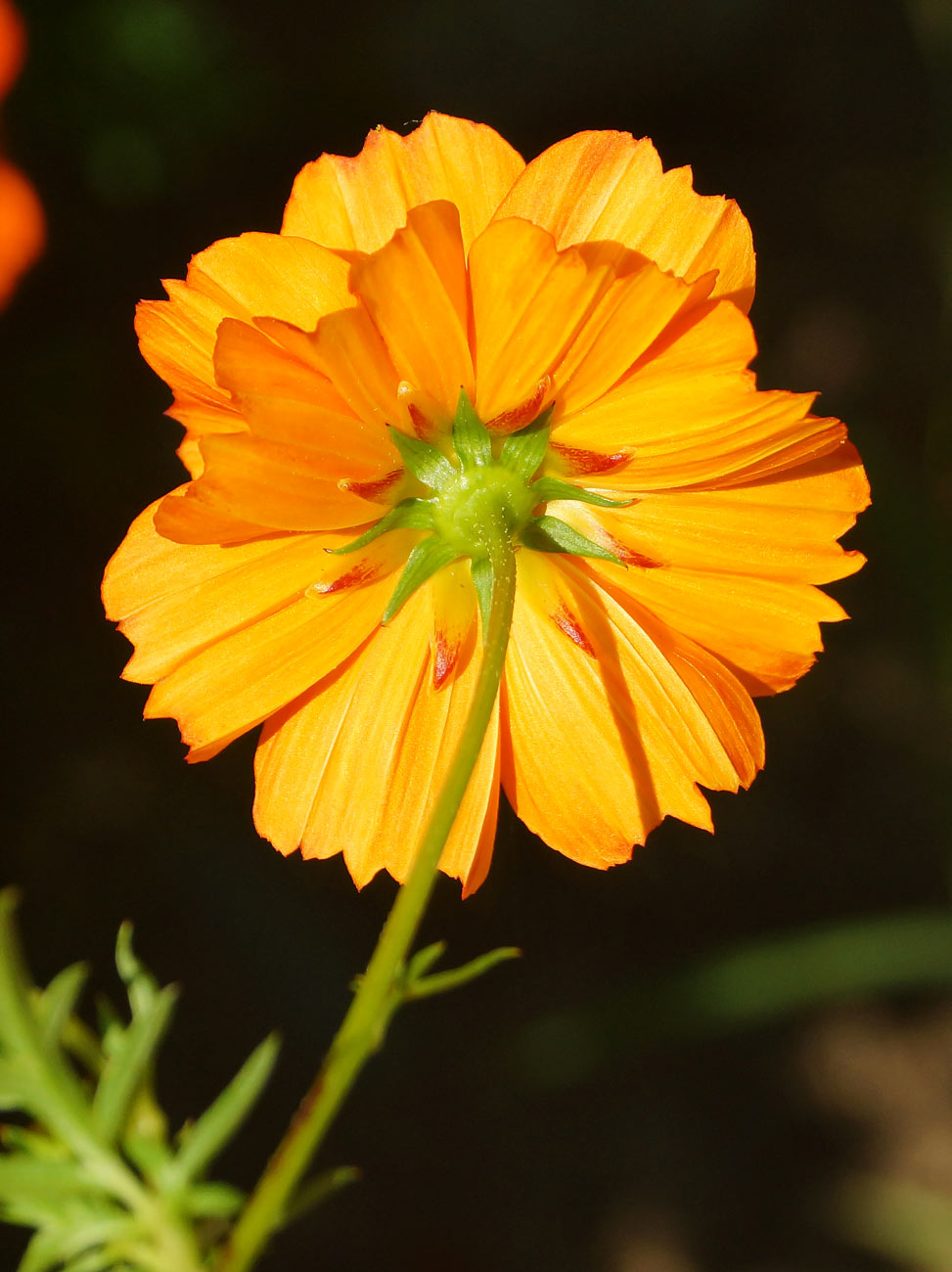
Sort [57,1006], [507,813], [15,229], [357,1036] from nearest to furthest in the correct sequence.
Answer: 1. [357,1036]
2. [57,1006]
3. [15,229]
4. [507,813]

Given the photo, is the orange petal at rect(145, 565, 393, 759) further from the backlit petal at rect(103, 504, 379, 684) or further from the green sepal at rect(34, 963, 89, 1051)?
the green sepal at rect(34, 963, 89, 1051)

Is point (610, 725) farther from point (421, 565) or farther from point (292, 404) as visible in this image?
point (292, 404)

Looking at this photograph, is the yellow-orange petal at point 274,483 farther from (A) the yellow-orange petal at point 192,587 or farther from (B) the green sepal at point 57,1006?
(B) the green sepal at point 57,1006

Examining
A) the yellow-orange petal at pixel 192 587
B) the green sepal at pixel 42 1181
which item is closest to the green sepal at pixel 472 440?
the yellow-orange petal at pixel 192 587

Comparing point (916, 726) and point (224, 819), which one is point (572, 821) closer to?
point (224, 819)

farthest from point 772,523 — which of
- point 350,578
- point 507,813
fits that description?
point 507,813

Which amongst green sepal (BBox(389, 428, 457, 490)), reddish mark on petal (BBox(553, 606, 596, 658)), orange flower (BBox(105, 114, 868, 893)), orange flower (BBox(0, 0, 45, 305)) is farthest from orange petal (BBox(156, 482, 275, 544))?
orange flower (BBox(0, 0, 45, 305))

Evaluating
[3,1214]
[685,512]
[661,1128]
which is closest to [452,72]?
[685,512]
